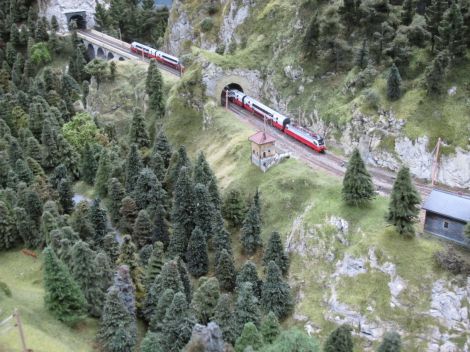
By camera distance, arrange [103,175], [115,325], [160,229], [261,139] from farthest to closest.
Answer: [103,175] < [261,139] < [160,229] < [115,325]

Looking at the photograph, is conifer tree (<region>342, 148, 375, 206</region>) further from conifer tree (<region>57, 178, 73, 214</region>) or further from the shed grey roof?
conifer tree (<region>57, 178, 73, 214</region>)

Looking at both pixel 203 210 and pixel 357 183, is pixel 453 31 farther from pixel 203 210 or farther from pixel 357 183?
pixel 203 210

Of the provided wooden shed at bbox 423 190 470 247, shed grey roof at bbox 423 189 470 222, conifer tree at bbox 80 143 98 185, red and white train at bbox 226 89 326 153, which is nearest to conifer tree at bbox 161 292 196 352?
wooden shed at bbox 423 190 470 247

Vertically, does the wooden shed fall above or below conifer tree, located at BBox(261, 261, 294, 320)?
above

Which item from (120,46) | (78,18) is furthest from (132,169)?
(78,18)

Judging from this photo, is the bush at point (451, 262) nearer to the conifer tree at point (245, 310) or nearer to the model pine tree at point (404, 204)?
the model pine tree at point (404, 204)

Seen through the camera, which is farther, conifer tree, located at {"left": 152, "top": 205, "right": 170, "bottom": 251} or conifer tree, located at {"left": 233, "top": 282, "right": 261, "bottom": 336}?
conifer tree, located at {"left": 152, "top": 205, "right": 170, "bottom": 251}

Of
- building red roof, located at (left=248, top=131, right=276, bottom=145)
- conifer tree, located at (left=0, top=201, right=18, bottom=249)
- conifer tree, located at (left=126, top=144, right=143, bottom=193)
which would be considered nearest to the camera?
building red roof, located at (left=248, top=131, right=276, bottom=145)
